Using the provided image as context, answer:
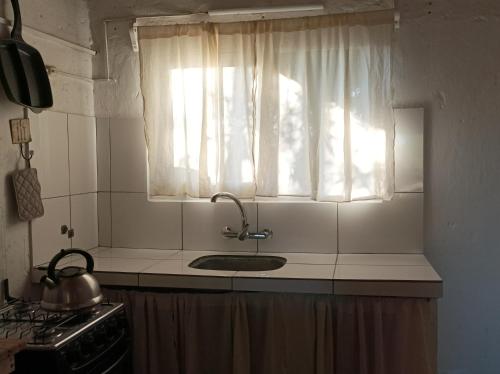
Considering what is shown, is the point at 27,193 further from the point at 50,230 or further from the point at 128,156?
the point at 128,156

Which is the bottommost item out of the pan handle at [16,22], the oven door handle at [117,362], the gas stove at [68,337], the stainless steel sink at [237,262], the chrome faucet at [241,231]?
the oven door handle at [117,362]

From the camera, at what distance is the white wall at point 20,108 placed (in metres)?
2.11

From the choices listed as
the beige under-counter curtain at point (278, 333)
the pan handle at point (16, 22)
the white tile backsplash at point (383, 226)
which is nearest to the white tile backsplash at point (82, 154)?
the pan handle at point (16, 22)

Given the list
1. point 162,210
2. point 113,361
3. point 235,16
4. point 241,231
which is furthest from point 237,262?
point 235,16

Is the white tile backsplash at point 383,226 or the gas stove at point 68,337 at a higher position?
the white tile backsplash at point 383,226

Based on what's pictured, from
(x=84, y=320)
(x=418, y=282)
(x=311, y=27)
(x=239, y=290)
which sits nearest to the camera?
(x=84, y=320)

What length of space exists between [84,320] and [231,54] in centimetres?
135

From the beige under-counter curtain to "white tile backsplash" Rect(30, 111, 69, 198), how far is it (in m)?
0.57

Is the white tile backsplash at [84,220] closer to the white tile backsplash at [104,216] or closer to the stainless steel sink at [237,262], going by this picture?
the white tile backsplash at [104,216]

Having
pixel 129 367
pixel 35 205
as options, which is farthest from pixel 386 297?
pixel 35 205

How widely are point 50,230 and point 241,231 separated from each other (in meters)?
0.86

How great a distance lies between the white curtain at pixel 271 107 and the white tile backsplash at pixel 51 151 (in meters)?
0.39

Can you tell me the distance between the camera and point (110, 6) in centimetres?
267

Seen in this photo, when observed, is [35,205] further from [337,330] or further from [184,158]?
[337,330]
